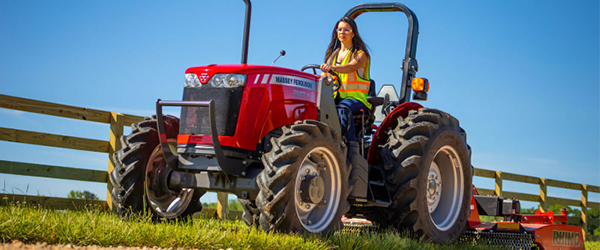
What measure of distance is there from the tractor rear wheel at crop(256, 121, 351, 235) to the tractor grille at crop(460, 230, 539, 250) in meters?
2.13

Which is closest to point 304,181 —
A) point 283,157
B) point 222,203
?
point 283,157

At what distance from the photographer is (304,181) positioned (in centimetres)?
430

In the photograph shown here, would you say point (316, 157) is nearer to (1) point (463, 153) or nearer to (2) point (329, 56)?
(2) point (329, 56)

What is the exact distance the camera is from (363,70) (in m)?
5.64

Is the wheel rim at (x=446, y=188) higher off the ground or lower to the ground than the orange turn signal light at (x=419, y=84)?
lower

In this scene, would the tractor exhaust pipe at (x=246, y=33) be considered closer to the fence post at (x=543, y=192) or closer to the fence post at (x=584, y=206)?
the fence post at (x=543, y=192)

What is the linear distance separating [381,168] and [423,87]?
122 centimetres

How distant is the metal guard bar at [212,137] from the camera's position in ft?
14.4

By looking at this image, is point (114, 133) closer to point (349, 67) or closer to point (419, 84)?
point (349, 67)

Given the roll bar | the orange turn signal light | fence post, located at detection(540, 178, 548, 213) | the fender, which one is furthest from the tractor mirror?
fence post, located at detection(540, 178, 548, 213)

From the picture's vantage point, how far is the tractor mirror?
20.4 feet

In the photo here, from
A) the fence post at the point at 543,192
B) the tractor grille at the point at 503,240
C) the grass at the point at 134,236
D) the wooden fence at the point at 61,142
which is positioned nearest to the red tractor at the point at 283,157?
the grass at the point at 134,236

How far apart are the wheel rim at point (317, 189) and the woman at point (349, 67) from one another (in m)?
0.84

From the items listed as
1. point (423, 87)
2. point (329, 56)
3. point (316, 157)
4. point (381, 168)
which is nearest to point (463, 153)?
point (423, 87)
